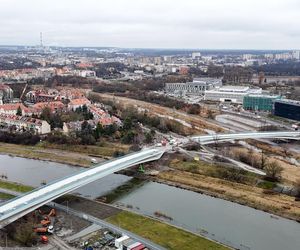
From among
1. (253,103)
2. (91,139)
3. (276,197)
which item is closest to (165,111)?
(253,103)

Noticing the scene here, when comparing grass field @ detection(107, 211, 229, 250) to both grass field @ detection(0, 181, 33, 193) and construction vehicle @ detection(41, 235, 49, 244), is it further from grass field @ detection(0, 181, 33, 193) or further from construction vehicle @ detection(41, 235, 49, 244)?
grass field @ detection(0, 181, 33, 193)

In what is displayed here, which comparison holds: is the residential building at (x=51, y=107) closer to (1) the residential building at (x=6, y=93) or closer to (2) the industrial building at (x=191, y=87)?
(1) the residential building at (x=6, y=93)

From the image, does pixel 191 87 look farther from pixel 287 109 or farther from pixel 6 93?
pixel 6 93

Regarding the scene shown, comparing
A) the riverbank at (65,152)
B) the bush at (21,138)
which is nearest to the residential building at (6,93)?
the bush at (21,138)

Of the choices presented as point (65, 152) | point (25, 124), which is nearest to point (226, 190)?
point (65, 152)

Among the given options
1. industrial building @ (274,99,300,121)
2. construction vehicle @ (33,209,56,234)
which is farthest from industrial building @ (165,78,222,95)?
construction vehicle @ (33,209,56,234)

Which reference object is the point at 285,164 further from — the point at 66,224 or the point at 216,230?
the point at 66,224
